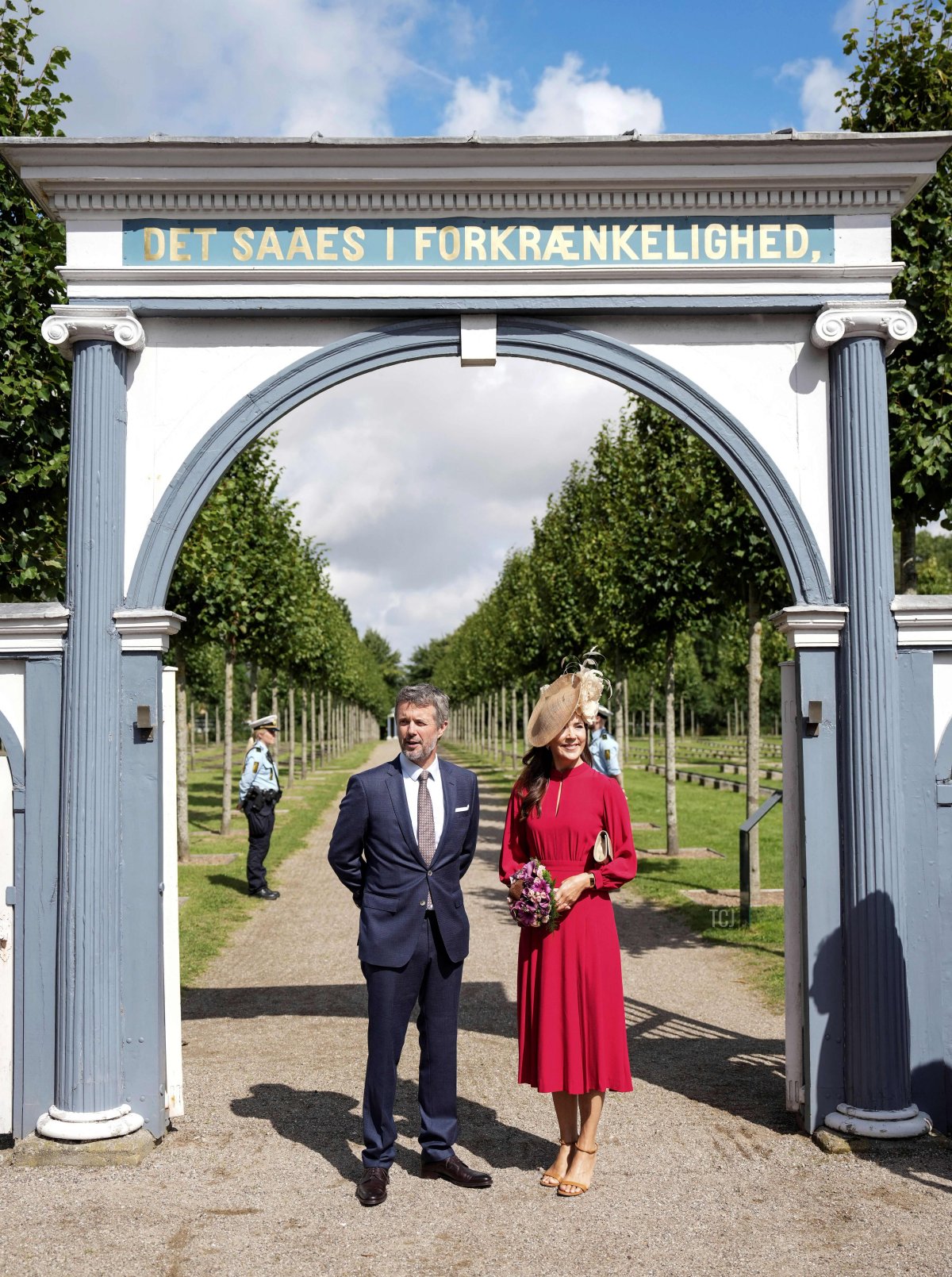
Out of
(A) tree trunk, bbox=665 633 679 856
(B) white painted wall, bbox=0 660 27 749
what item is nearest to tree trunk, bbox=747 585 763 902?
(A) tree trunk, bbox=665 633 679 856

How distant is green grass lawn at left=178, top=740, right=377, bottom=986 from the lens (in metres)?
10.1

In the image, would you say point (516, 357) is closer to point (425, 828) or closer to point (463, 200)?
point (463, 200)

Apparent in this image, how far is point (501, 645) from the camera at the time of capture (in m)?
33.2

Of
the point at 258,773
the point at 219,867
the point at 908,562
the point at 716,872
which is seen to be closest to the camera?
the point at 908,562

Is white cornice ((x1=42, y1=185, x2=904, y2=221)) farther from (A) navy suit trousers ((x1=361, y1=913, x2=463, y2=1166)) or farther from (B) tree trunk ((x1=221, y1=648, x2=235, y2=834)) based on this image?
(B) tree trunk ((x1=221, y1=648, x2=235, y2=834))

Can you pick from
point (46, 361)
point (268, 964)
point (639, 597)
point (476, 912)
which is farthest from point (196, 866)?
point (46, 361)

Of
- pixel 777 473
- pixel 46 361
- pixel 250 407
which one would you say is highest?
pixel 46 361

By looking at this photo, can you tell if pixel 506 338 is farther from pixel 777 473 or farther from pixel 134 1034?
pixel 134 1034

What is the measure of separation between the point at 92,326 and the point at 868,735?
4251 millimetres

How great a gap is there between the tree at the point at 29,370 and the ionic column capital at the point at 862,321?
4525 millimetres

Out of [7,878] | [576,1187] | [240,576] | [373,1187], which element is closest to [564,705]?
[576,1187]

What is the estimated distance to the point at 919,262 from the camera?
7.73 metres

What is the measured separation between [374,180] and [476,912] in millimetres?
7884

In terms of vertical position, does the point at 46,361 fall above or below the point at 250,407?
→ above
